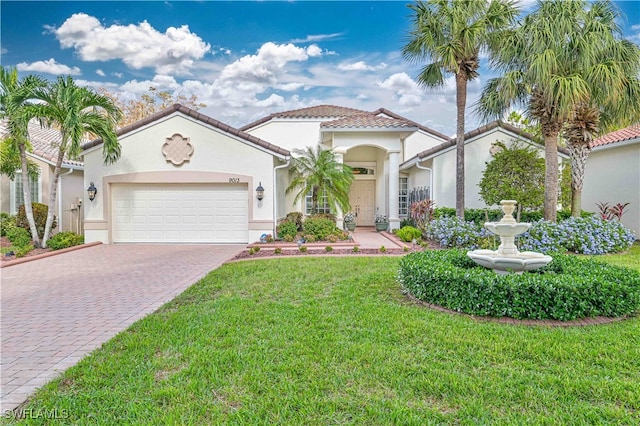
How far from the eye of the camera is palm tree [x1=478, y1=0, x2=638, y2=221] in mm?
10711

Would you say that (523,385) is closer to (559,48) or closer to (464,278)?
(464,278)

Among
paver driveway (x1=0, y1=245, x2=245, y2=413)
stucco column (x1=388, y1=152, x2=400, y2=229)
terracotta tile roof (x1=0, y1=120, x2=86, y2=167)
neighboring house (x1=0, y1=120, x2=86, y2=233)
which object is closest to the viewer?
paver driveway (x1=0, y1=245, x2=245, y2=413)

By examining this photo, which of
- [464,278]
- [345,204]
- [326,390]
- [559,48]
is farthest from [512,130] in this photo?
[326,390]

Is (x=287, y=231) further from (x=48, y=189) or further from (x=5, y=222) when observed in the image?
(x=5, y=222)

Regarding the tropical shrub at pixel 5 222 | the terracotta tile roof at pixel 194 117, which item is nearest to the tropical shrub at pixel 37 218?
the tropical shrub at pixel 5 222

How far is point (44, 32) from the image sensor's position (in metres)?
12.4

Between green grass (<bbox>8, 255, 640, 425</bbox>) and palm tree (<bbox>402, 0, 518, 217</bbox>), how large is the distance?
355 inches

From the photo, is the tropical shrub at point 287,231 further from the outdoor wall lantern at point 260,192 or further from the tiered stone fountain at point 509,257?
the tiered stone fountain at point 509,257

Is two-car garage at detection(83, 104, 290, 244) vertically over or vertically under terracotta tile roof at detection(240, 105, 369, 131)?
under

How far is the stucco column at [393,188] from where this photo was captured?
1562cm

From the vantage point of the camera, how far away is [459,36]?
12000 mm

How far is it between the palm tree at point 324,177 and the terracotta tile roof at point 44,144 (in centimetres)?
882

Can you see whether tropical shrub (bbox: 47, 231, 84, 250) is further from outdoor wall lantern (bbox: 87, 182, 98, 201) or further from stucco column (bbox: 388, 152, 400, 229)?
stucco column (bbox: 388, 152, 400, 229)

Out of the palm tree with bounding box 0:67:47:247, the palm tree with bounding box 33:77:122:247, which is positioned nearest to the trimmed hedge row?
the palm tree with bounding box 33:77:122:247
